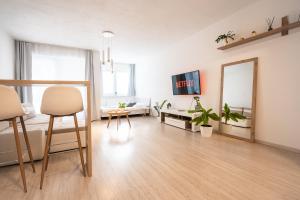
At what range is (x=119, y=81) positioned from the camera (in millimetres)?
7242

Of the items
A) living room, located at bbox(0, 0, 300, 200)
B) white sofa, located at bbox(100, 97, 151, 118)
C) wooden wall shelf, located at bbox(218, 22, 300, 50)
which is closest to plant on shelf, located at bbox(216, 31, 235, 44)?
living room, located at bbox(0, 0, 300, 200)

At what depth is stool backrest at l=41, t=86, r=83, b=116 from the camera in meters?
1.57

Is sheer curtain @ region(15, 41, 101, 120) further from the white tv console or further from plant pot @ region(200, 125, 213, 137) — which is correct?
plant pot @ region(200, 125, 213, 137)

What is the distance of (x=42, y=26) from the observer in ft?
11.6

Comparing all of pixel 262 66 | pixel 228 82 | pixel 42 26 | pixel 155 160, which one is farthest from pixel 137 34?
pixel 155 160

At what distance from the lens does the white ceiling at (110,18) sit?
2.70 m

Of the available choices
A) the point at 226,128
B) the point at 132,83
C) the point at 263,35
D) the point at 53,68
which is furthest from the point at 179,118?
the point at 53,68

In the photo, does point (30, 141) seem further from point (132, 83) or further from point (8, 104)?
point (132, 83)

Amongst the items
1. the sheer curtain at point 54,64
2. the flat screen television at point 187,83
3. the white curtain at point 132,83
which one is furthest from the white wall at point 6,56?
the flat screen television at point 187,83

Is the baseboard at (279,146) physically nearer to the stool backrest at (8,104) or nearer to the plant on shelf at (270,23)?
the plant on shelf at (270,23)

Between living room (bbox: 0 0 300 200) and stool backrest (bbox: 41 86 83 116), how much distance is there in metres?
0.01

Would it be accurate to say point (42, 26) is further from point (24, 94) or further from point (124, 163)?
point (124, 163)

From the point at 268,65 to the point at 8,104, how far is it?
380 cm

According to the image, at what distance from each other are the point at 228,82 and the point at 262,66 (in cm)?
69
